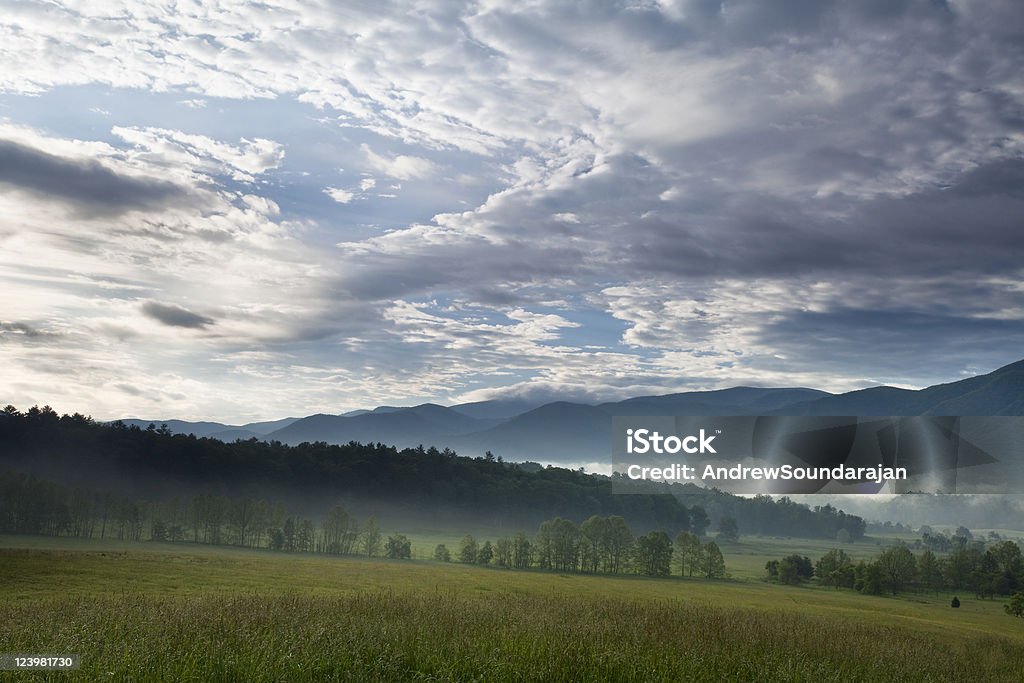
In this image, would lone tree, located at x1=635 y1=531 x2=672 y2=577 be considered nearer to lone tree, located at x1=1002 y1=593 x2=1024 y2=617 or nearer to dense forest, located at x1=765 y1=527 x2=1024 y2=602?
dense forest, located at x1=765 y1=527 x2=1024 y2=602

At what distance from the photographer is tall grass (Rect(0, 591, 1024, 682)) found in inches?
532

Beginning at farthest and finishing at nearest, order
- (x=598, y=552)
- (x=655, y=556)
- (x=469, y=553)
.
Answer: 1. (x=598, y=552)
2. (x=469, y=553)
3. (x=655, y=556)

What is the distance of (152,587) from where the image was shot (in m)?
45.6

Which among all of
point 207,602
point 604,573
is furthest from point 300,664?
point 604,573

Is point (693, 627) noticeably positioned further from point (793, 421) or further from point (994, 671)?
point (793, 421)

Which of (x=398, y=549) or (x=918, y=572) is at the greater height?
(x=398, y=549)

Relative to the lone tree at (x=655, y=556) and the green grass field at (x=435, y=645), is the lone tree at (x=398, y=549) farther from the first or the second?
the green grass field at (x=435, y=645)

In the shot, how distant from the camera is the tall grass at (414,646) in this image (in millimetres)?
13508

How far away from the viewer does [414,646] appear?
15.4m

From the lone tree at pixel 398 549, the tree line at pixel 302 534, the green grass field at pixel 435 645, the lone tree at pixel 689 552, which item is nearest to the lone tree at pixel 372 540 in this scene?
the tree line at pixel 302 534

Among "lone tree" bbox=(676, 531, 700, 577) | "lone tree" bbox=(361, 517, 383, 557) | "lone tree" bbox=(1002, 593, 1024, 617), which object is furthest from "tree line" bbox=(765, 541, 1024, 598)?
"lone tree" bbox=(361, 517, 383, 557)

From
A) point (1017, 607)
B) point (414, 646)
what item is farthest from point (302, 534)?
point (414, 646)

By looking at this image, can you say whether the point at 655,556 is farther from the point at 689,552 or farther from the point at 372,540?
the point at 372,540

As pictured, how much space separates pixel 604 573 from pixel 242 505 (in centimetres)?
7375
